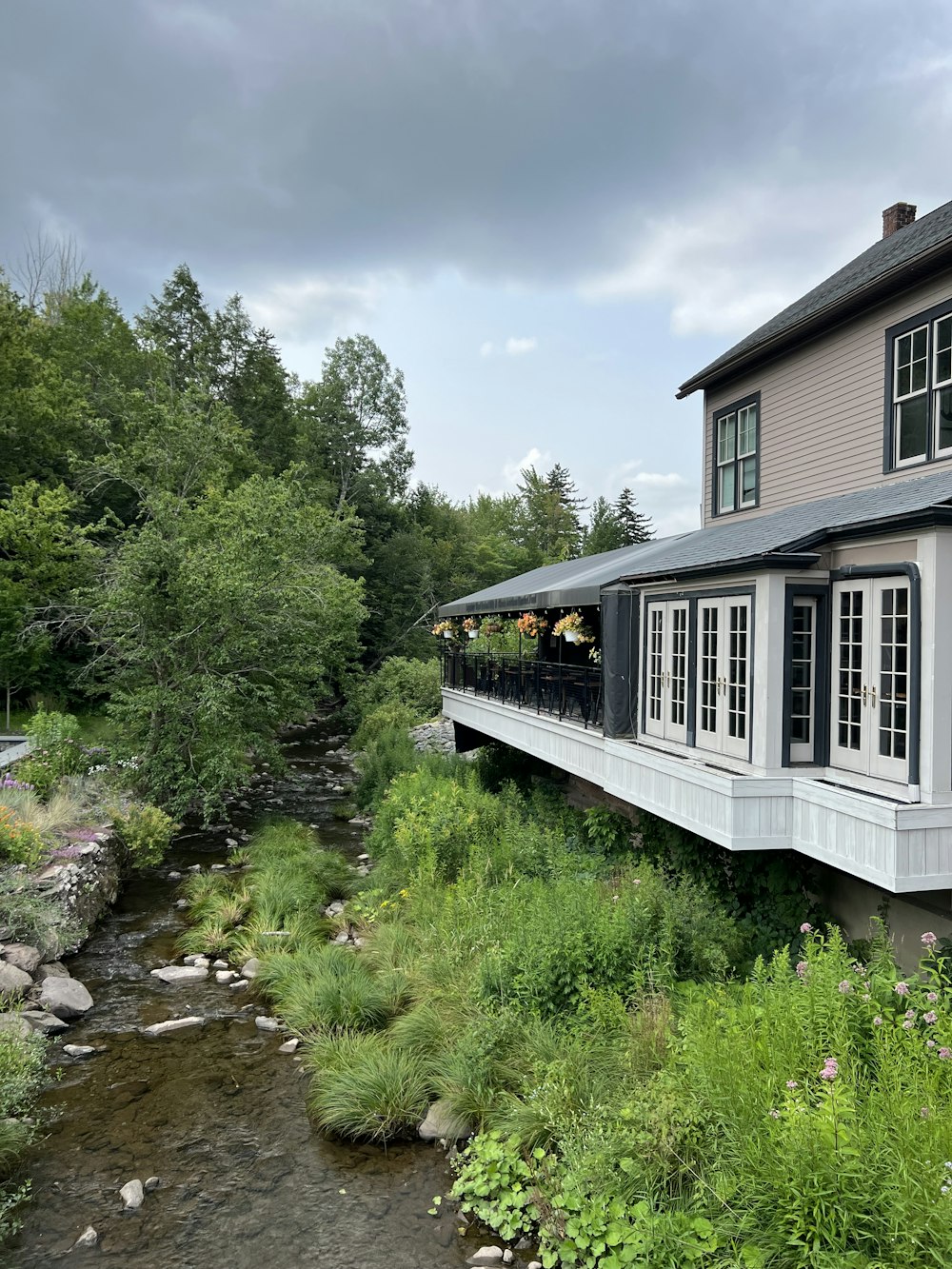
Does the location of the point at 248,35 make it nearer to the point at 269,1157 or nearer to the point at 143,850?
the point at 143,850

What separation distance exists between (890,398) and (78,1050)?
38.0 ft

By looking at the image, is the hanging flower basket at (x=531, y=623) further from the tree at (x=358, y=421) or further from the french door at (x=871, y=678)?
the tree at (x=358, y=421)

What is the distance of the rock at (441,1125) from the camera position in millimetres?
6445

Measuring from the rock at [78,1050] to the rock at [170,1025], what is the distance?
57 centimetres

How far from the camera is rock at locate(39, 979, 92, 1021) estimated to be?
27.7 feet

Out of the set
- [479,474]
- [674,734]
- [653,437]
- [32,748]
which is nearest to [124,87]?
[32,748]

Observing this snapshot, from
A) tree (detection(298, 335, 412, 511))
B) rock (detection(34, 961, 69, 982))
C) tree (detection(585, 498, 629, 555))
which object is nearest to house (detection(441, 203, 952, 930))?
rock (detection(34, 961, 69, 982))

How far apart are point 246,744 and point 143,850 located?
3493 mm

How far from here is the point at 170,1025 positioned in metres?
8.41

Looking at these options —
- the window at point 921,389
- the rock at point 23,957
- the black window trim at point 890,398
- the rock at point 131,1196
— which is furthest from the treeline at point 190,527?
the window at point 921,389

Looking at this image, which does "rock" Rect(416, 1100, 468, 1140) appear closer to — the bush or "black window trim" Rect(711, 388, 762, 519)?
the bush

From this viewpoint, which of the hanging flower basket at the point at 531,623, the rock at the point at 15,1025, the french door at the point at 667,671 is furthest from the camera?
the hanging flower basket at the point at 531,623

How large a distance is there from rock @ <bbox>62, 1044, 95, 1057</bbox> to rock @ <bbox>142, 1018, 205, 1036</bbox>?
0.57m

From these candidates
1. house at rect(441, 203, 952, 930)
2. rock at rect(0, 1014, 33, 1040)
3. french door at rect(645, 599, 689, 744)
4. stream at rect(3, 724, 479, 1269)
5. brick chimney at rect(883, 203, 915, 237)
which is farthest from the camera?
brick chimney at rect(883, 203, 915, 237)
